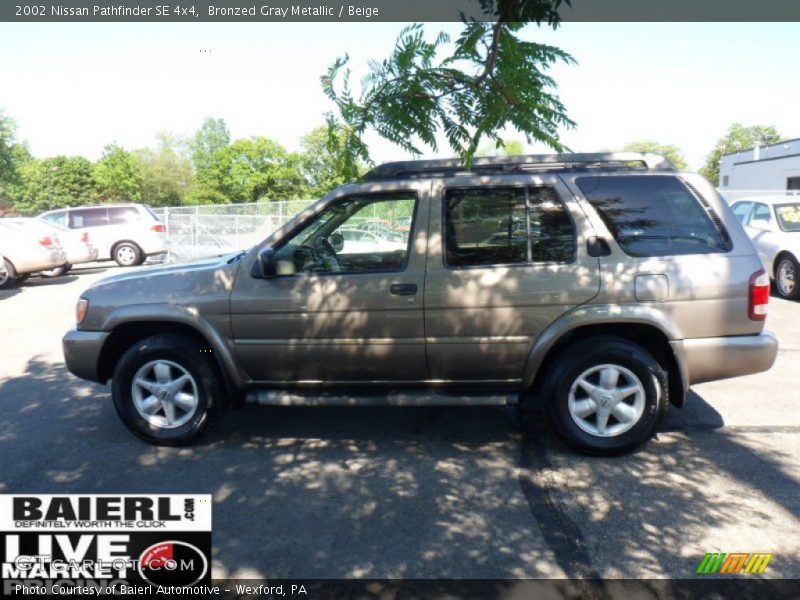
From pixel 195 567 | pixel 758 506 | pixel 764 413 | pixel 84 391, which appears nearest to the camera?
pixel 195 567

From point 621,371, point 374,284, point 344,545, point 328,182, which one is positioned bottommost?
point 344,545

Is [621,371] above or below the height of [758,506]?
above

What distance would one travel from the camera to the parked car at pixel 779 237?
10.5 meters

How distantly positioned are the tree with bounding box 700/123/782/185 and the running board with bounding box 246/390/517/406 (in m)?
88.5

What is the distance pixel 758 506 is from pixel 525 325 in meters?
1.68

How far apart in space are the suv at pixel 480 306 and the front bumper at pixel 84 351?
55 mm

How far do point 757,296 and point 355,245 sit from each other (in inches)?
108

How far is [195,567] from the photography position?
10.1 feet

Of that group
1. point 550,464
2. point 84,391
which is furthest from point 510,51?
point 84,391

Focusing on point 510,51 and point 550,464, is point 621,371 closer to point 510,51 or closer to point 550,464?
point 550,464

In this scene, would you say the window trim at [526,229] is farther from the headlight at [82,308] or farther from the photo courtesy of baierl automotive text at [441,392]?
the headlight at [82,308]

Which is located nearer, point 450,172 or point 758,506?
point 758,506

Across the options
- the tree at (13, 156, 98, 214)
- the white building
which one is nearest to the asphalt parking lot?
the white building

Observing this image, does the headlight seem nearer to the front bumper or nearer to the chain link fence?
the front bumper
